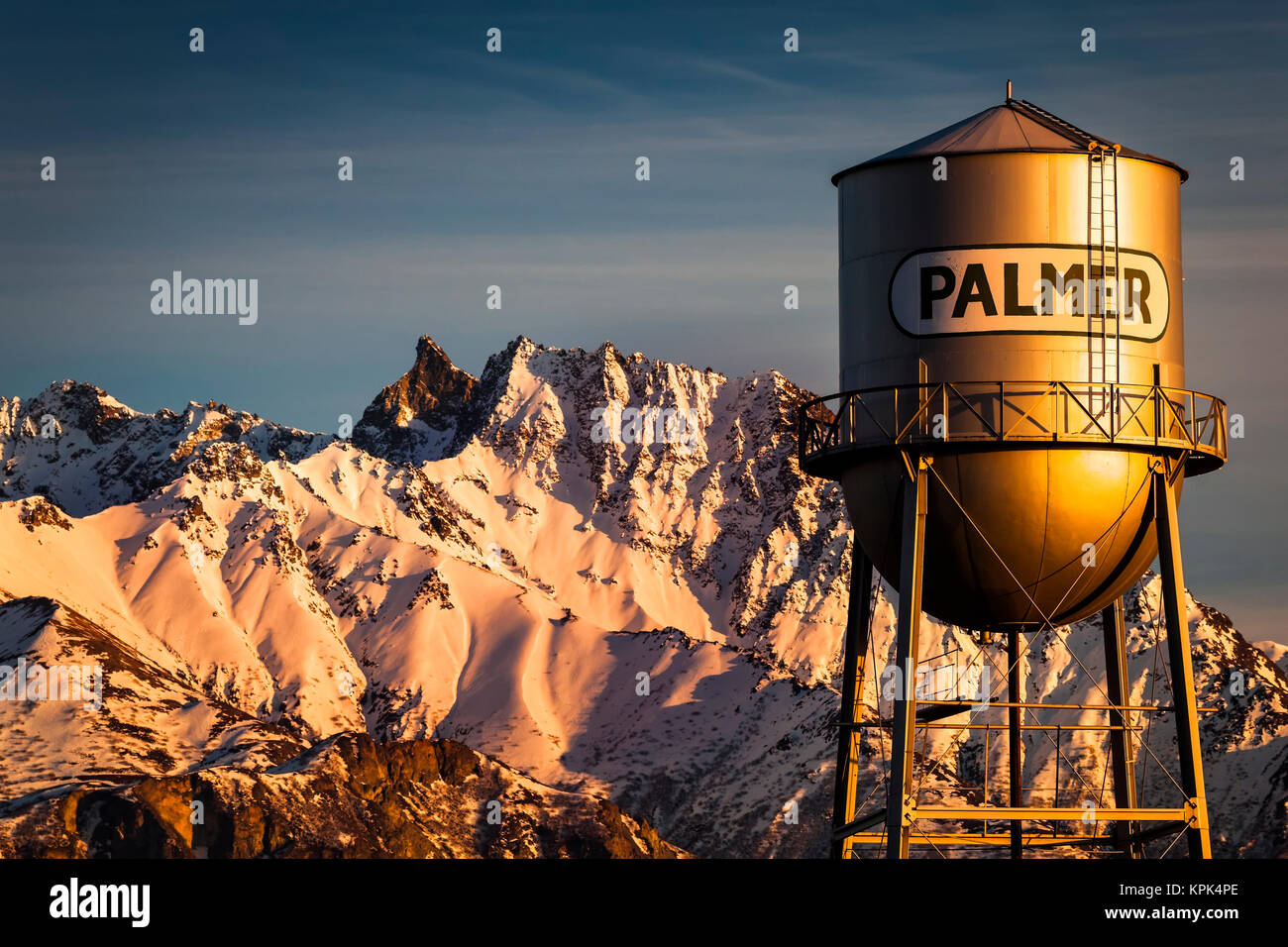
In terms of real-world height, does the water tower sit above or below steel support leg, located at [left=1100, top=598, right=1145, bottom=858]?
above

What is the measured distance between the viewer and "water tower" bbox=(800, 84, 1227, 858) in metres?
40.9

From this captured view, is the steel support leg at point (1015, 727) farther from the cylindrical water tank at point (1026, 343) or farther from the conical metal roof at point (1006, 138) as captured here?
the conical metal roof at point (1006, 138)

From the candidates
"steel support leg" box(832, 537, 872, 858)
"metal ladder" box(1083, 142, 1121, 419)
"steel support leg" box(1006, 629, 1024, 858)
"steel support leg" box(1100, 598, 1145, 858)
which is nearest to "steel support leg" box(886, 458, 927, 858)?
"steel support leg" box(1006, 629, 1024, 858)

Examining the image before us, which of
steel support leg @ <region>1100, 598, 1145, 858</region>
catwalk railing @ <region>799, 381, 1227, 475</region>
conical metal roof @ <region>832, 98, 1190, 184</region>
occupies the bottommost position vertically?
steel support leg @ <region>1100, 598, 1145, 858</region>

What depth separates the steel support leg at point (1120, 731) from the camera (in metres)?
44.6

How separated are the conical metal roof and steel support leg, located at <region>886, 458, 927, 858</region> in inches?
249

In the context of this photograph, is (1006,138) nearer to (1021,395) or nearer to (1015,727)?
(1021,395)

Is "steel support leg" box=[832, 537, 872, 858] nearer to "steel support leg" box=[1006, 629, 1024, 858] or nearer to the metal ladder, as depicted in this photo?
"steel support leg" box=[1006, 629, 1024, 858]

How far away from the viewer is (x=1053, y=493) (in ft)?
134

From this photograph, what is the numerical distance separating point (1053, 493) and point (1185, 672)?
476 centimetres

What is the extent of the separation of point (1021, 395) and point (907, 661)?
5627 millimetres

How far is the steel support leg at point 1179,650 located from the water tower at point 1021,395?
0.05m

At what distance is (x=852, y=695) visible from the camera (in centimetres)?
4584
